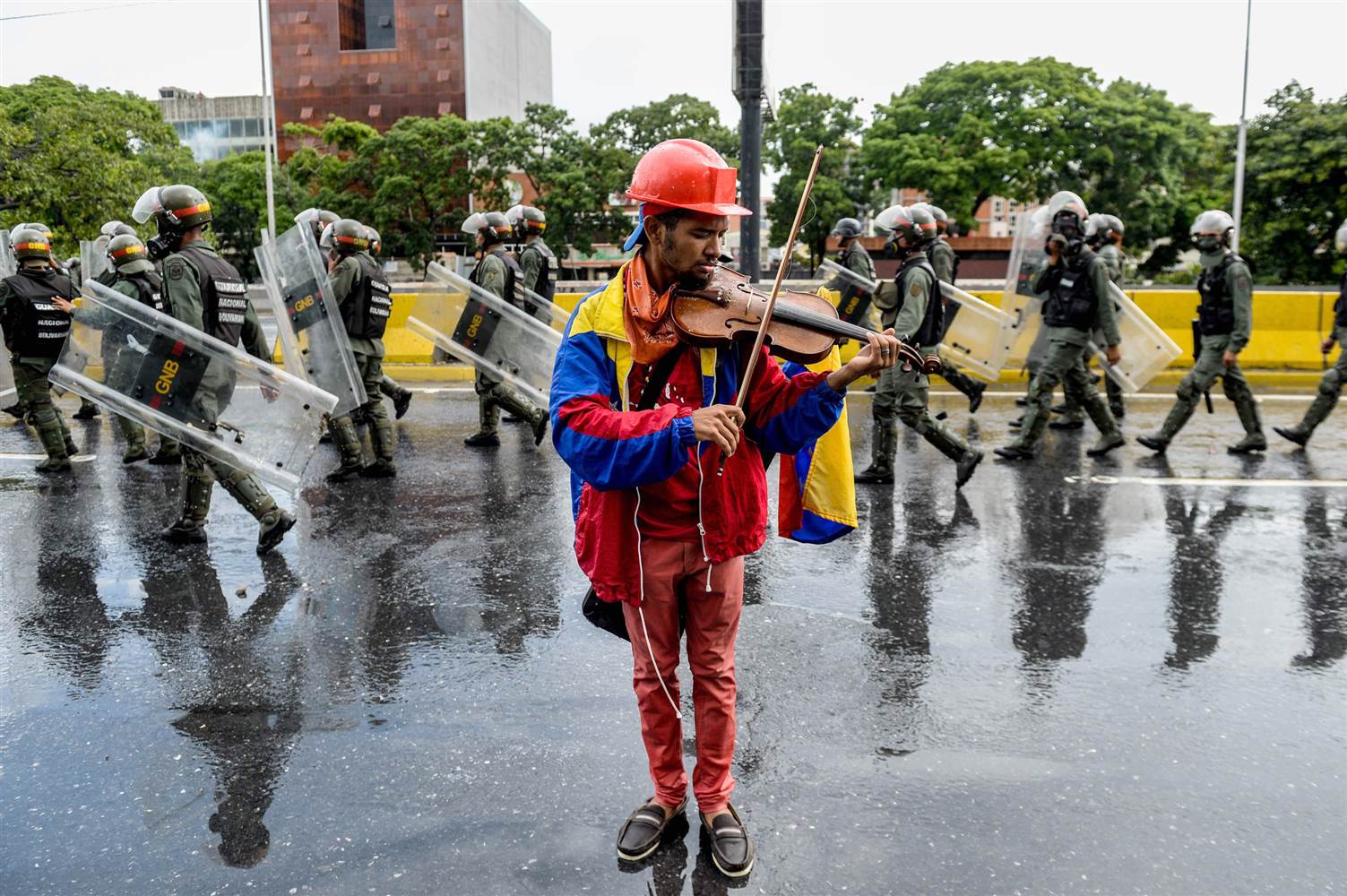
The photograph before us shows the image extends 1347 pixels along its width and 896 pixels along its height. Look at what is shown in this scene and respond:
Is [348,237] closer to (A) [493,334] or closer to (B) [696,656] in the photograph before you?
(A) [493,334]

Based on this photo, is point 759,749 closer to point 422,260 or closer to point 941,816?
point 941,816

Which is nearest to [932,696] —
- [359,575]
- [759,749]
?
[759,749]

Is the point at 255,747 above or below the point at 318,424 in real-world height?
below

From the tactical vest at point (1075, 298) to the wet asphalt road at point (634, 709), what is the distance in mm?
1935

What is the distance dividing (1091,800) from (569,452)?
1969mm

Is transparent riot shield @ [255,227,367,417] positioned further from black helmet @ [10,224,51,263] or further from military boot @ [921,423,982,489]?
military boot @ [921,423,982,489]

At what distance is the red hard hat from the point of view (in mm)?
2688

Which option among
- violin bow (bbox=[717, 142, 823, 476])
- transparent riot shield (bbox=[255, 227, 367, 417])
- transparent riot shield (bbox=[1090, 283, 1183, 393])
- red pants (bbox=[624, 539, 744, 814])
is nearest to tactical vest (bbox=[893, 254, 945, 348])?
transparent riot shield (bbox=[1090, 283, 1183, 393])

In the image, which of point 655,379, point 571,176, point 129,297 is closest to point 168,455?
point 129,297

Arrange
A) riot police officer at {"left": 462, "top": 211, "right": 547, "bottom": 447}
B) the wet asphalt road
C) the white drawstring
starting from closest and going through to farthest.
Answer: the white drawstring < the wet asphalt road < riot police officer at {"left": 462, "top": 211, "right": 547, "bottom": 447}

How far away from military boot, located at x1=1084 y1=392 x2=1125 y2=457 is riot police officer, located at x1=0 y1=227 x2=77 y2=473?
7.81 meters

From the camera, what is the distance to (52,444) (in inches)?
329

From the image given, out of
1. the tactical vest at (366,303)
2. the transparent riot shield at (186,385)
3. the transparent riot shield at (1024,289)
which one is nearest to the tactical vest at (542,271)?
the tactical vest at (366,303)

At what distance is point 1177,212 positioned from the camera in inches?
1882
